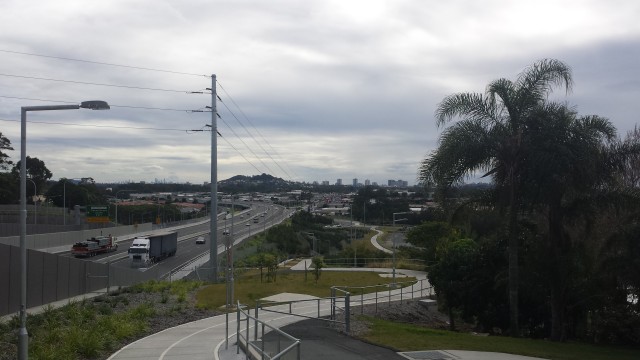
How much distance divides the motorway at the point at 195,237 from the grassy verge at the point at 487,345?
10.4 meters

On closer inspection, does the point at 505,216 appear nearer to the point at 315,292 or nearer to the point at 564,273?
the point at 564,273

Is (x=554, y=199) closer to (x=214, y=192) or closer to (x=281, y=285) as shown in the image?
(x=281, y=285)

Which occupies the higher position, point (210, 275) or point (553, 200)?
point (553, 200)

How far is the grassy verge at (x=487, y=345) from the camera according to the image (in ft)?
57.7

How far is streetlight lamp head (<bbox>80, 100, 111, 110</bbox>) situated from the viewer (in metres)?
15.6

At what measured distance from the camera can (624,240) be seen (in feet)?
67.4

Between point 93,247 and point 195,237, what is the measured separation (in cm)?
3359

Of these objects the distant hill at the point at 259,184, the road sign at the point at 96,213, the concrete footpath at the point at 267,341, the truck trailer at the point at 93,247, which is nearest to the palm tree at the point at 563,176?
the concrete footpath at the point at 267,341

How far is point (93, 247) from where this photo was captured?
65562 millimetres

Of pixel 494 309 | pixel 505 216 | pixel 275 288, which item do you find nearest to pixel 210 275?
pixel 275 288

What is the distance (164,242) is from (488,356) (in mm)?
53737

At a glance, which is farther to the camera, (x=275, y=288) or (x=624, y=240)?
(x=275, y=288)

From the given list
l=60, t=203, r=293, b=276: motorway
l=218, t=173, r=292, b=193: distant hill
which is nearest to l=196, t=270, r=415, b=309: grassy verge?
l=60, t=203, r=293, b=276: motorway

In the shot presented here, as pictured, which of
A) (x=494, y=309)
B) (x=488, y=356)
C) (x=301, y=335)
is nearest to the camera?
(x=488, y=356)
